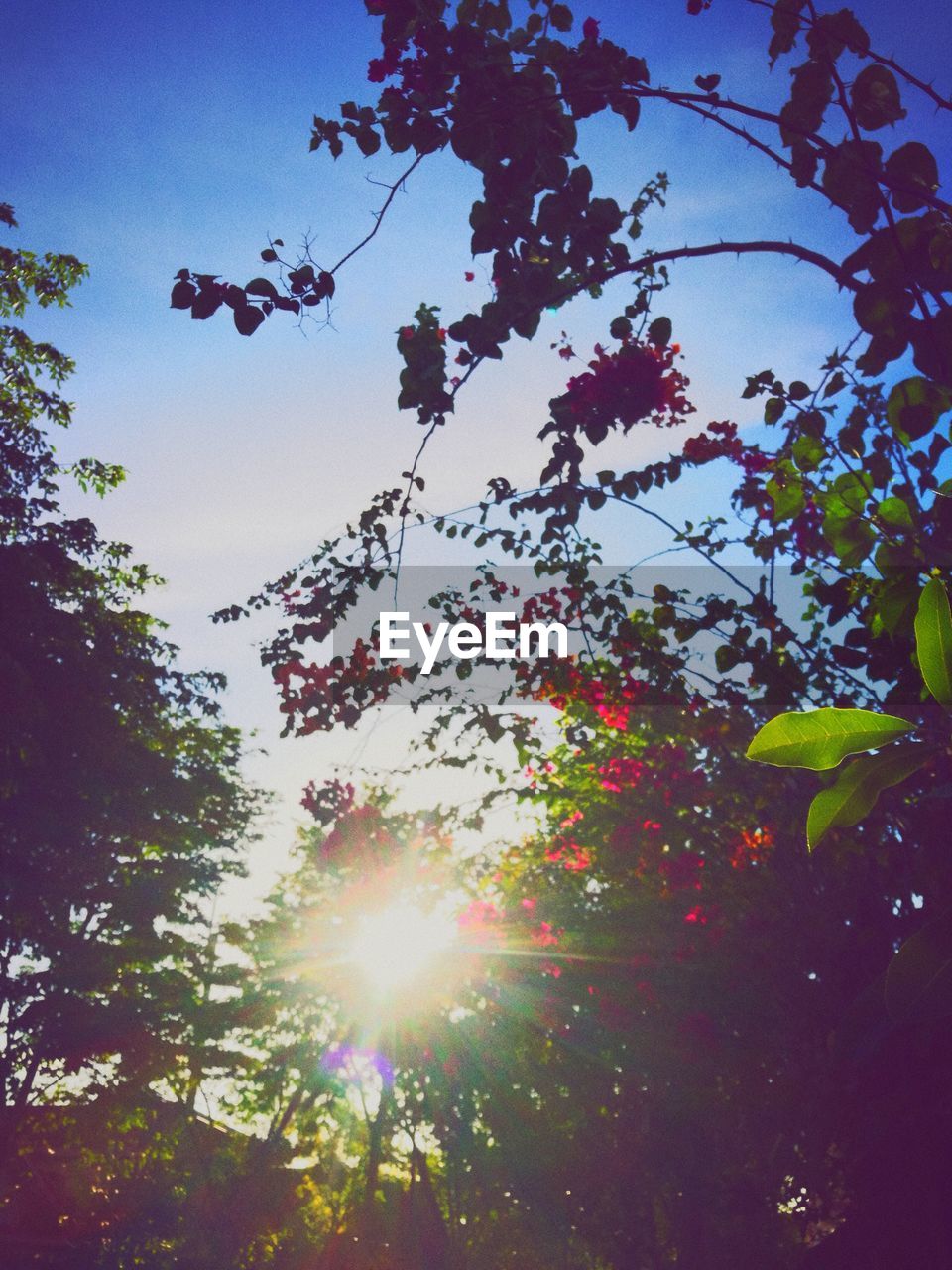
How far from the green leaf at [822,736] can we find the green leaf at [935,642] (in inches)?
3.0

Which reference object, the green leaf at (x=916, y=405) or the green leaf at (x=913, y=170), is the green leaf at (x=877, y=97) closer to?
the green leaf at (x=913, y=170)

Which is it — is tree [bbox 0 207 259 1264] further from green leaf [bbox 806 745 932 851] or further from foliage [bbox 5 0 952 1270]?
green leaf [bbox 806 745 932 851]

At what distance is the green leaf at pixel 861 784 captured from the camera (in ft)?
3.47

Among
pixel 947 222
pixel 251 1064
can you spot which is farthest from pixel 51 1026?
pixel 947 222

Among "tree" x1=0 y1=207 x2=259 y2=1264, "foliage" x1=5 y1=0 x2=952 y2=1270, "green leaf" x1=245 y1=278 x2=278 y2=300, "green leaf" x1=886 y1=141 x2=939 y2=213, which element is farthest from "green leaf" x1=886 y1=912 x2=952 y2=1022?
"tree" x1=0 y1=207 x2=259 y2=1264

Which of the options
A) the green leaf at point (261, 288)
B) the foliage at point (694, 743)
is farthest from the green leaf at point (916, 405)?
the green leaf at point (261, 288)

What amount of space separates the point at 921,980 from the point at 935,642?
0.51m

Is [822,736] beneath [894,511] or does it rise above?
beneath

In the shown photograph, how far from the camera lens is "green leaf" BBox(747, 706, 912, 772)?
3.31ft

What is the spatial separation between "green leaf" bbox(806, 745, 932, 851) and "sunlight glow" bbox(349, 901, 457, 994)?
15.5 m

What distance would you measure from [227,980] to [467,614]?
1627 centimetres

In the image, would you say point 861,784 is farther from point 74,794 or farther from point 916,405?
point 74,794

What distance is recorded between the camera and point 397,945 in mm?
17859

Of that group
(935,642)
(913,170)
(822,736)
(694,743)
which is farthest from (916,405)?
(694,743)
